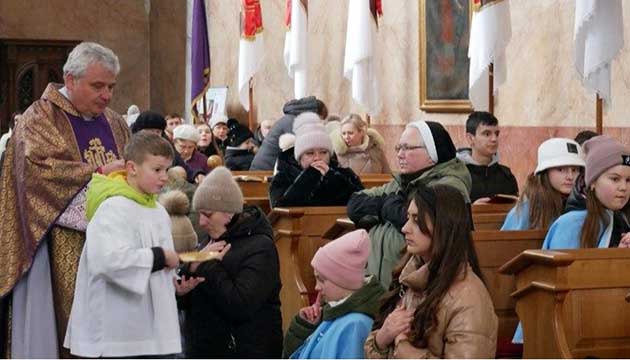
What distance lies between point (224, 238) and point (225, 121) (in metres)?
12.2

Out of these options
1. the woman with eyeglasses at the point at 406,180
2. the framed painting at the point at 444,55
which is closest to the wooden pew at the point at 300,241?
the woman with eyeglasses at the point at 406,180

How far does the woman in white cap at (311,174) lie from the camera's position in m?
8.08

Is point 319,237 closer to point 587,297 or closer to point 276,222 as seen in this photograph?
point 276,222

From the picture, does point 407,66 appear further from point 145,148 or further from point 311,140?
point 145,148

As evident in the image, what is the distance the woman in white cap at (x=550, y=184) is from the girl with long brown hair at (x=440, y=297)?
285 centimetres

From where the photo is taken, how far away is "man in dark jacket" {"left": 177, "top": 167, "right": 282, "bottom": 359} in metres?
5.84

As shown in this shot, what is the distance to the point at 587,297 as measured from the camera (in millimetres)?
5844

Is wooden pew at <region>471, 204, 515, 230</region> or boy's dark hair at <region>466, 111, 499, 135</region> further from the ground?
boy's dark hair at <region>466, 111, 499, 135</region>

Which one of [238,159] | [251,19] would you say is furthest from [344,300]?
[251,19]

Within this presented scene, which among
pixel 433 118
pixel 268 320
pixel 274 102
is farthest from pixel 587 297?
pixel 274 102

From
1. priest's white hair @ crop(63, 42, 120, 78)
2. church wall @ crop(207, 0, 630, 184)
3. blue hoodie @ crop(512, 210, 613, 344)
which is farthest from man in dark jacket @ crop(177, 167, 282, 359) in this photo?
church wall @ crop(207, 0, 630, 184)

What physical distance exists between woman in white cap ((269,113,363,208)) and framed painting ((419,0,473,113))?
4664 mm

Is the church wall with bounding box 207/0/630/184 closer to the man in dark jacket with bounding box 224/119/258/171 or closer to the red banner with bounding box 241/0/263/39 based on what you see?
the red banner with bounding box 241/0/263/39

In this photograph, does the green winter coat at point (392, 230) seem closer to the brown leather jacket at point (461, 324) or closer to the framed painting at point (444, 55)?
the brown leather jacket at point (461, 324)
